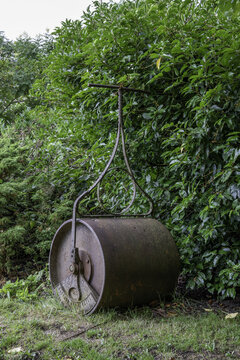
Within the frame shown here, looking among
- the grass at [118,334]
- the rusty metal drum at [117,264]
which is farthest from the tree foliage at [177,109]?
the grass at [118,334]

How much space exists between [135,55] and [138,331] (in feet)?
7.85

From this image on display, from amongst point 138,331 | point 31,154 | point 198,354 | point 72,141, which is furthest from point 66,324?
point 31,154

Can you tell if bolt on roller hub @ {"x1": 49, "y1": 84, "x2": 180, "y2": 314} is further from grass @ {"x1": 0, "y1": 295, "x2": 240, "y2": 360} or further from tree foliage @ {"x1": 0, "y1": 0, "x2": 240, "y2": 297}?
tree foliage @ {"x1": 0, "y1": 0, "x2": 240, "y2": 297}

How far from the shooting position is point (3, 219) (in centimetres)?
461

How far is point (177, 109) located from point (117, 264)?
5.21 feet

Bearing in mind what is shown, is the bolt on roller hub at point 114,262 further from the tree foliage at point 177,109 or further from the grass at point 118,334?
the tree foliage at point 177,109

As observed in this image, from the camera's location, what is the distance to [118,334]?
256 centimetres

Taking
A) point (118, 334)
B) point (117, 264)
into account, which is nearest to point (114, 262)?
point (117, 264)

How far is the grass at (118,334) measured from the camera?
7.38 ft

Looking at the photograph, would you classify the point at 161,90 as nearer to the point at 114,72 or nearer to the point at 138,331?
the point at 114,72

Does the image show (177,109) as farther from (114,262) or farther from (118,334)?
(118,334)

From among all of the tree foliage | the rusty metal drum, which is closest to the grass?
the rusty metal drum

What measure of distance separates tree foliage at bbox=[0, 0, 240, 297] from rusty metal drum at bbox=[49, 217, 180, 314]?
304 mm

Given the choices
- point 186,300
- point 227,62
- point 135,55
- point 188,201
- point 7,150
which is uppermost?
point 135,55
